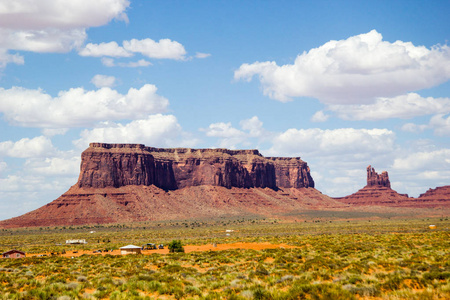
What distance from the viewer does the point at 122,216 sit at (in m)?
151

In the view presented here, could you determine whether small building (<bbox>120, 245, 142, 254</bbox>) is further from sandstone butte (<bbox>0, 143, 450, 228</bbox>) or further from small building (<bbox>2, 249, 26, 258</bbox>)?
sandstone butte (<bbox>0, 143, 450, 228</bbox>)

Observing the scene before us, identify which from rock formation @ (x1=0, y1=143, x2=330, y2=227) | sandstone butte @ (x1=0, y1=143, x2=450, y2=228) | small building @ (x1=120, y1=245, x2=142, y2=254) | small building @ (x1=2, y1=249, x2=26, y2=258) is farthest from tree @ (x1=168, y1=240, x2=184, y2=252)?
sandstone butte @ (x1=0, y1=143, x2=450, y2=228)

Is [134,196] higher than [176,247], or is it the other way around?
[134,196]

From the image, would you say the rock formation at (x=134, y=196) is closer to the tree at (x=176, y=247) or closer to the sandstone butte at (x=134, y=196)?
the sandstone butte at (x=134, y=196)

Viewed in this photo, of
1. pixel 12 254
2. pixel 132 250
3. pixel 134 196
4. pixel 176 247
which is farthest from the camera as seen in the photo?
pixel 134 196

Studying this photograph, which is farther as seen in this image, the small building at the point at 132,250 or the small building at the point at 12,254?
the small building at the point at 132,250

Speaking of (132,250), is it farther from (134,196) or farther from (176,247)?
(134,196)

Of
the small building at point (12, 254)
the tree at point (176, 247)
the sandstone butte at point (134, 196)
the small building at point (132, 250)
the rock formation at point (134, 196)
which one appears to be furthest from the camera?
the rock formation at point (134, 196)

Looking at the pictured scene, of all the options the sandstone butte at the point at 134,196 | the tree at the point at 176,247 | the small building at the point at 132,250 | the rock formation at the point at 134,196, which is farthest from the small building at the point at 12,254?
the rock formation at the point at 134,196

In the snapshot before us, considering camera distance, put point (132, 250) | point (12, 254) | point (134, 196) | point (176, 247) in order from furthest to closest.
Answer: point (134, 196) < point (176, 247) < point (132, 250) < point (12, 254)

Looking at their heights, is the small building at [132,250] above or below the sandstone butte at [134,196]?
below

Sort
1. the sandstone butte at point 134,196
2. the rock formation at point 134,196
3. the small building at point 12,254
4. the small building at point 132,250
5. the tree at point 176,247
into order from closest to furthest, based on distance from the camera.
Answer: the small building at point 12,254 → the small building at point 132,250 → the tree at point 176,247 → the sandstone butte at point 134,196 → the rock formation at point 134,196

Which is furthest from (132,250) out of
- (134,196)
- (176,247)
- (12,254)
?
(134,196)

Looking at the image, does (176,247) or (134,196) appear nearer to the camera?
(176,247)
